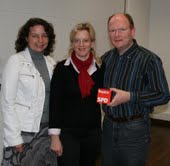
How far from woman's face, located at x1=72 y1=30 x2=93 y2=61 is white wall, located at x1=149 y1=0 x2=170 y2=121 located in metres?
4.20

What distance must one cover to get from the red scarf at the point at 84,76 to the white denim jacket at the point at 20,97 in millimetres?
289

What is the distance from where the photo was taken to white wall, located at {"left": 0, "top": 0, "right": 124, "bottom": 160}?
289 cm

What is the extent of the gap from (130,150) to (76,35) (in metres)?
0.92

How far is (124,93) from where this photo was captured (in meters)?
2.02

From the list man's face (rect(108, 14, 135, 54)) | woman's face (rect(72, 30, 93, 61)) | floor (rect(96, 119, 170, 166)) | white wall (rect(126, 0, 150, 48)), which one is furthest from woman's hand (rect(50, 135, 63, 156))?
white wall (rect(126, 0, 150, 48))

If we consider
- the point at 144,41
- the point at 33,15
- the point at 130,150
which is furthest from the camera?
the point at 144,41

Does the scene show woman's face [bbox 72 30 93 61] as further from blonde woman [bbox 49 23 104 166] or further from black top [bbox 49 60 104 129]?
black top [bbox 49 60 104 129]

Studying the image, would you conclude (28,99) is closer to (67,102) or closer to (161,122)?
(67,102)

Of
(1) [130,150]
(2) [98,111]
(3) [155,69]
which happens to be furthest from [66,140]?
(3) [155,69]

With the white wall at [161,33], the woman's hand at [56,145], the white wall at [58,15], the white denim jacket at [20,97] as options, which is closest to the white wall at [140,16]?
the white wall at [161,33]

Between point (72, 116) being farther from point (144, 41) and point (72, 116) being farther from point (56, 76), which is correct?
point (144, 41)

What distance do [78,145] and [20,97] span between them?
55cm

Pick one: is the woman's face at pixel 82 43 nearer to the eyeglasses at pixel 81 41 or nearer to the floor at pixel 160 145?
the eyeglasses at pixel 81 41

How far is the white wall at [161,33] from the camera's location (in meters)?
6.02
